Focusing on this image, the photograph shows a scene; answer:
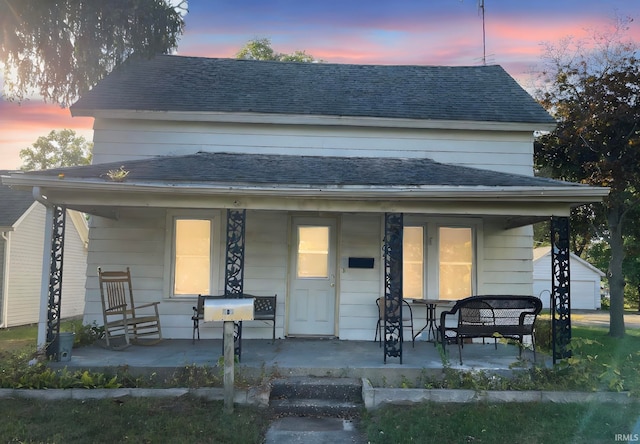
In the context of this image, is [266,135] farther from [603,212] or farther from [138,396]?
[603,212]

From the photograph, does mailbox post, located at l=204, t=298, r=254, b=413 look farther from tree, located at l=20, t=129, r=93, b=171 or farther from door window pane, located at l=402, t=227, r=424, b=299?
tree, located at l=20, t=129, r=93, b=171

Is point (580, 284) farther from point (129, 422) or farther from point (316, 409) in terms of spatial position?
point (129, 422)

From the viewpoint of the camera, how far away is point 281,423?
5133 millimetres

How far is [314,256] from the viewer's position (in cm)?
892

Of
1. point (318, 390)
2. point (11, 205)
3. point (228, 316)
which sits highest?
point (11, 205)

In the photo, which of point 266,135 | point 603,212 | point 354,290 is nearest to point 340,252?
point 354,290

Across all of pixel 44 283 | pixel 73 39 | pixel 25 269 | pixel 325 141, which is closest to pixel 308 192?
pixel 325 141

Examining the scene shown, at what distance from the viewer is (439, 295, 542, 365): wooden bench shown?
6375 millimetres

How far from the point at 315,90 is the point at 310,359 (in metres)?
6.05

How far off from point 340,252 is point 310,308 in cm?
117

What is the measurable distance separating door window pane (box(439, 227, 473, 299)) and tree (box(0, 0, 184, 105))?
6.65 m

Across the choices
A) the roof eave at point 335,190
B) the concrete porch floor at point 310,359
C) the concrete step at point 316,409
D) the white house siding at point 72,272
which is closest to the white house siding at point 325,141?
the roof eave at point 335,190

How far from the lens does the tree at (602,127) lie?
506 inches

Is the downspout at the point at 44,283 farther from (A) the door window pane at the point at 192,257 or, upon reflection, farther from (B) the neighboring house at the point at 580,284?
(B) the neighboring house at the point at 580,284
